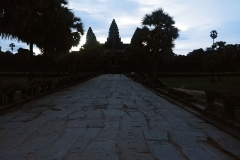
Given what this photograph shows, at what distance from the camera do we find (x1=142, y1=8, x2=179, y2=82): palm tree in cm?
2458

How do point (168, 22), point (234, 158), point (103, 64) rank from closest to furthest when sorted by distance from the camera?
1. point (234, 158)
2. point (168, 22)
3. point (103, 64)

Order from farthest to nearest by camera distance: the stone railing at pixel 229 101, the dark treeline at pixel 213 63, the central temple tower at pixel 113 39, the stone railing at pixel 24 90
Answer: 1. the central temple tower at pixel 113 39
2. the dark treeline at pixel 213 63
3. the stone railing at pixel 24 90
4. the stone railing at pixel 229 101

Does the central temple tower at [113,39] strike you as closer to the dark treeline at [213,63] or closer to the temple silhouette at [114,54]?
the temple silhouette at [114,54]


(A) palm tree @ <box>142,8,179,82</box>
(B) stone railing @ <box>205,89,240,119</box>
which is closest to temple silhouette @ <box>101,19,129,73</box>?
(A) palm tree @ <box>142,8,179,82</box>

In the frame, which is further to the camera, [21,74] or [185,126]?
[21,74]

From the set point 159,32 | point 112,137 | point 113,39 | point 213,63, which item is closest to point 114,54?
point 113,39

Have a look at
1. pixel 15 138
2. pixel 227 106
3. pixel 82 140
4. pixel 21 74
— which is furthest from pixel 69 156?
pixel 21 74

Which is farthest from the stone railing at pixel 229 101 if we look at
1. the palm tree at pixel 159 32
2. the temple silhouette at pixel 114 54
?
the temple silhouette at pixel 114 54

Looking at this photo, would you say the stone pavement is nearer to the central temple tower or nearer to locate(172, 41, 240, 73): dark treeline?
locate(172, 41, 240, 73): dark treeline

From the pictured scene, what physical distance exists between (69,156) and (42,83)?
36.4ft

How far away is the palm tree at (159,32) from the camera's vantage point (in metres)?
24.6

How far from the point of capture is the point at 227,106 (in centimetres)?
708

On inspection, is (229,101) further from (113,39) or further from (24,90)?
(113,39)

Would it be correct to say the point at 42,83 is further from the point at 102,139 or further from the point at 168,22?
the point at 168,22
